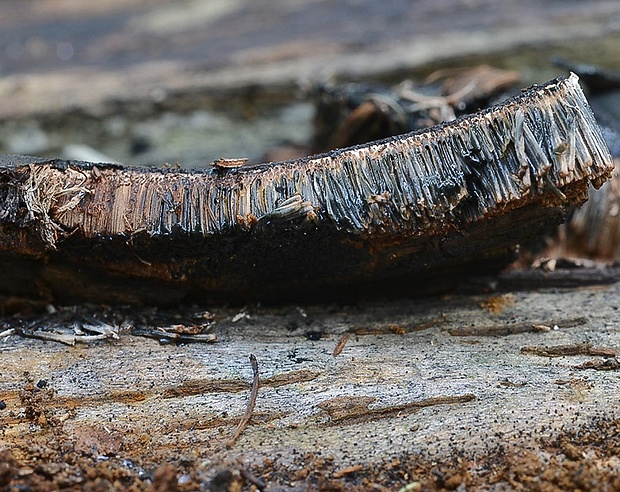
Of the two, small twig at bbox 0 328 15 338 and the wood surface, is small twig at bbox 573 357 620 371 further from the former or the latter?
small twig at bbox 0 328 15 338

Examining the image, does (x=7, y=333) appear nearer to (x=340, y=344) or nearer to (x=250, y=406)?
(x=250, y=406)

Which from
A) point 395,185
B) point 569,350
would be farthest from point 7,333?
point 569,350

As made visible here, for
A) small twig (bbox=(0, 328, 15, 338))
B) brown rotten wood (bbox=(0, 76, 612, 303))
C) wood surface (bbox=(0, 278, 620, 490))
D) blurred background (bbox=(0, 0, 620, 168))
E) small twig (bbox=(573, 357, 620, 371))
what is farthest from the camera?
blurred background (bbox=(0, 0, 620, 168))

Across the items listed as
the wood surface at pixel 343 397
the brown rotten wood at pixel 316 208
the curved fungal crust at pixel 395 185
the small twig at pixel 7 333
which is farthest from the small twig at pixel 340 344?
the small twig at pixel 7 333

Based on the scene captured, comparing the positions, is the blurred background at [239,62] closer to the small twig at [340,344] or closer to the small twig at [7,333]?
the small twig at [7,333]

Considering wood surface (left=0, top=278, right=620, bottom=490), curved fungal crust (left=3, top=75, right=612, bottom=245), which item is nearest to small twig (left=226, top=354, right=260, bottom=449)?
wood surface (left=0, top=278, right=620, bottom=490)

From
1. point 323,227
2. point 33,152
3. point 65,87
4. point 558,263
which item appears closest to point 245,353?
point 323,227

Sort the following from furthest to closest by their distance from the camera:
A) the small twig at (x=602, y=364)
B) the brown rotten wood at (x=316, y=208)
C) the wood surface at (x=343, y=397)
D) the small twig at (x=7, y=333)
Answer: the small twig at (x=7, y=333)
the small twig at (x=602, y=364)
the brown rotten wood at (x=316, y=208)
the wood surface at (x=343, y=397)
